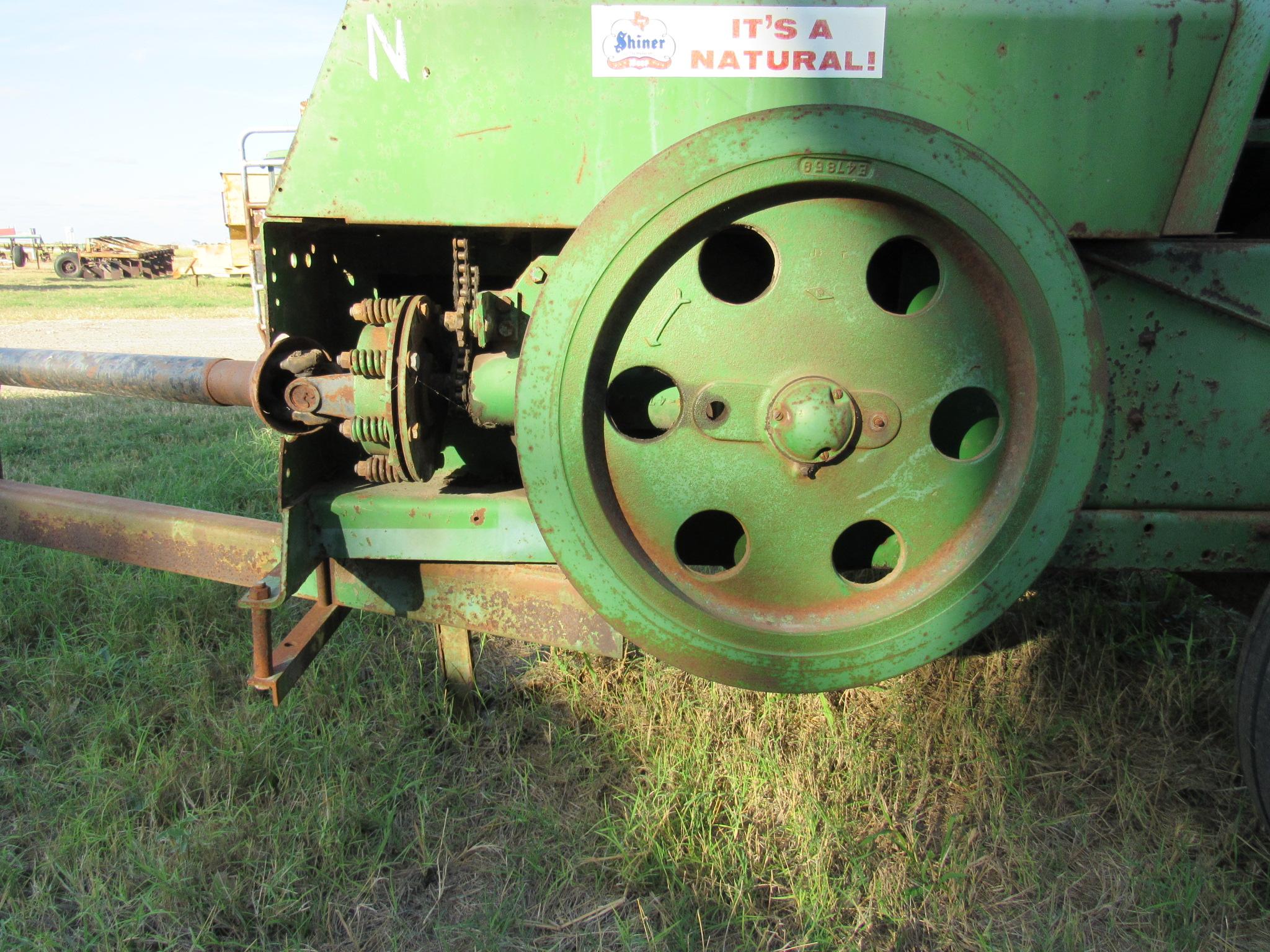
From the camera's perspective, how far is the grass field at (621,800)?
1670mm

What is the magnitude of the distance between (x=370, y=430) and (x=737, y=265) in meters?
0.84

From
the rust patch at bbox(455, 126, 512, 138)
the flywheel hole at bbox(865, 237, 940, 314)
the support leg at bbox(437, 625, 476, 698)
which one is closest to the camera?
the rust patch at bbox(455, 126, 512, 138)

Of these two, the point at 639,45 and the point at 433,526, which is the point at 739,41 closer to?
the point at 639,45

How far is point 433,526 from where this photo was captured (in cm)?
176

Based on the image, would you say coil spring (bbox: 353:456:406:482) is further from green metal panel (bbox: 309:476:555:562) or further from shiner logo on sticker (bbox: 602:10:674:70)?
shiner logo on sticker (bbox: 602:10:674:70)

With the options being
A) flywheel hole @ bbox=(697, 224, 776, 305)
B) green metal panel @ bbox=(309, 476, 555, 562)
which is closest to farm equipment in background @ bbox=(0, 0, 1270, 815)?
green metal panel @ bbox=(309, 476, 555, 562)

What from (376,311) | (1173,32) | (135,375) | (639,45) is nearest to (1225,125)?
(1173,32)

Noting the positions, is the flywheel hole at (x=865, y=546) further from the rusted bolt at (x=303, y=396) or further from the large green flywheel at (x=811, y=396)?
the rusted bolt at (x=303, y=396)

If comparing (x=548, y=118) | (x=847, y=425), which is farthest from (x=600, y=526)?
(x=548, y=118)

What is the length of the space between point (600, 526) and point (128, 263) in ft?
100

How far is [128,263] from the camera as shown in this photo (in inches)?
1067

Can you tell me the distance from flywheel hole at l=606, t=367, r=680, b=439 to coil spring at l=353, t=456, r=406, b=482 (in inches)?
16.7

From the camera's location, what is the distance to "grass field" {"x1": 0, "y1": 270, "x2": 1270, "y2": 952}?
5.48 ft

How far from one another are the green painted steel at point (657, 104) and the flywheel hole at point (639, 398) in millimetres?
374
